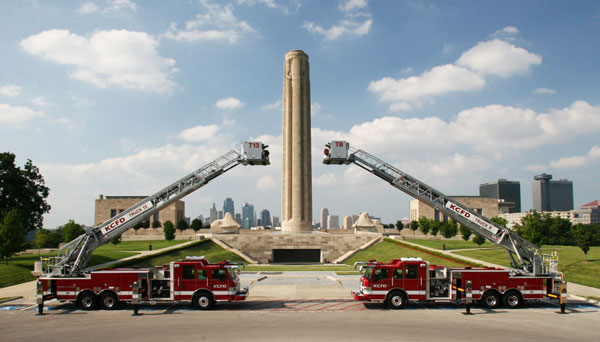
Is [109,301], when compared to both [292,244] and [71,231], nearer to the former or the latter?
[71,231]

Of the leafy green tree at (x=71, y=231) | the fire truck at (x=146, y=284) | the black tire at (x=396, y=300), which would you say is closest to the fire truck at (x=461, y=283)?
the black tire at (x=396, y=300)

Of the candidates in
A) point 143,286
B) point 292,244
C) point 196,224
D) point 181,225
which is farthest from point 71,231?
point 181,225

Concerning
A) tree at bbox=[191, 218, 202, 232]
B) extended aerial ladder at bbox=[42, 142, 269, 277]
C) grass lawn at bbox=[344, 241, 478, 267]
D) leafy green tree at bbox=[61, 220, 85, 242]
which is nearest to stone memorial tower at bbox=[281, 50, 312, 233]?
grass lawn at bbox=[344, 241, 478, 267]

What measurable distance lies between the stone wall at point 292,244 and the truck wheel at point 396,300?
1515 inches

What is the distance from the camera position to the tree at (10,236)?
35.4 meters

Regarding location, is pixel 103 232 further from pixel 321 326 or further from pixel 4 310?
pixel 321 326

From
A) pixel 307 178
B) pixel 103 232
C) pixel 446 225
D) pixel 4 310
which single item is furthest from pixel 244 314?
pixel 446 225

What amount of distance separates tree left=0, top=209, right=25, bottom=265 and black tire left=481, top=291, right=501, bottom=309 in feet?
123

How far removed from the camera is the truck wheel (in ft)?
67.3

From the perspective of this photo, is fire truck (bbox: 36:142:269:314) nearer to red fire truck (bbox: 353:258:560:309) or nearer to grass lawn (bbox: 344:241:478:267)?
red fire truck (bbox: 353:258:560:309)

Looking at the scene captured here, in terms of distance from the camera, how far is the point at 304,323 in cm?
1755

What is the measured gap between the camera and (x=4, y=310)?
20797mm

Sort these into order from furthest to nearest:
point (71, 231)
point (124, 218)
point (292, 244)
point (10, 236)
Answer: point (292, 244), point (71, 231), point (10, 236), point (124, 218)

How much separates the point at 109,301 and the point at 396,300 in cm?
1443
